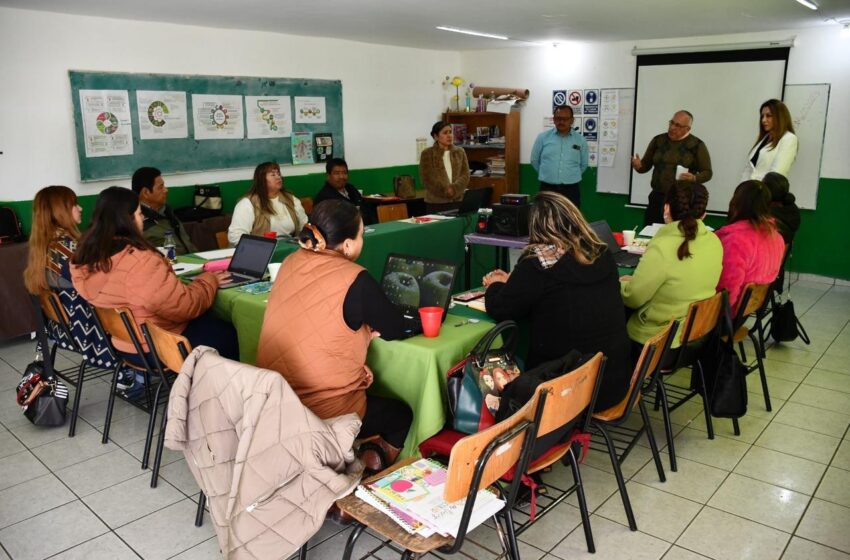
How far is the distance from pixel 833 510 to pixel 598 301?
50.5 inches

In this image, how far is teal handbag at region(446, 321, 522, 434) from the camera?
7.54 feet

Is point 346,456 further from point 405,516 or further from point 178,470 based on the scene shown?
point 178,470

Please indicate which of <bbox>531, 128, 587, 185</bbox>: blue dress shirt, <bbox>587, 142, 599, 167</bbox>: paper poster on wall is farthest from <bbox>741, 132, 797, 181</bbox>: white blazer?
<bbox>587, 142, 599, 167</bbox>: paper poster on wall

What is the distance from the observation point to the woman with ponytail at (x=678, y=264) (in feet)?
9.74

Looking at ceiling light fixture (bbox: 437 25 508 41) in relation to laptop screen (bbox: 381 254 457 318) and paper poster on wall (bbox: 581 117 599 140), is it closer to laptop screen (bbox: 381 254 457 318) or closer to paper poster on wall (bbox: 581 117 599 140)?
paper poster on wall (bbox: 581 117 599 140)

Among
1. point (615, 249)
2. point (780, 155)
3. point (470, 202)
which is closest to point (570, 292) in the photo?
point (615, 249)

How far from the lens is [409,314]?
273 centimetres

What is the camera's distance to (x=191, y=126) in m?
6.13

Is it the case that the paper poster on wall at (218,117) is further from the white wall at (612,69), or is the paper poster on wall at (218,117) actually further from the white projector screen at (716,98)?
the white projector screen at (716,98)

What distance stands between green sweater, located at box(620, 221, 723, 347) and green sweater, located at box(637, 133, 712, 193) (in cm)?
308

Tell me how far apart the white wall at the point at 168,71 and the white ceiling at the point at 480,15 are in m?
0.18

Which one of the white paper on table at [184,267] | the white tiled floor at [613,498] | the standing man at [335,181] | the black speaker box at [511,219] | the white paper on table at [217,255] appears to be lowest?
the white tiled floor at [613,498]

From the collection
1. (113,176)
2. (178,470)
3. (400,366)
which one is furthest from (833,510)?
(113,176)

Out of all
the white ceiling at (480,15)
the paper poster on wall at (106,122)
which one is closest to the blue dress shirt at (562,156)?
the white ceiling at (480,15)
